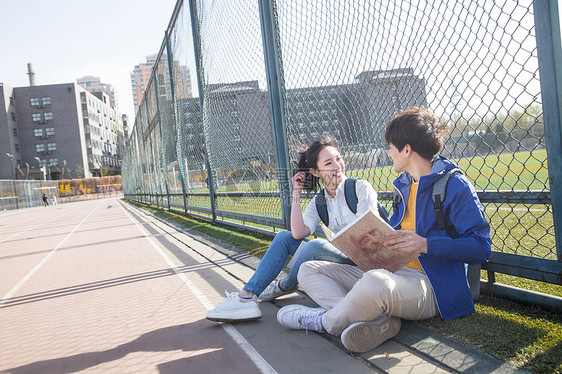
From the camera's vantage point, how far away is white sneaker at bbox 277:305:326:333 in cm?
258

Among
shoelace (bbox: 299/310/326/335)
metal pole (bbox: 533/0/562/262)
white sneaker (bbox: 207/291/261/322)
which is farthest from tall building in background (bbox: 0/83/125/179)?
metal pole (bbox: 533/0/562/262)

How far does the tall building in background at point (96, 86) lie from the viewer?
557 feet

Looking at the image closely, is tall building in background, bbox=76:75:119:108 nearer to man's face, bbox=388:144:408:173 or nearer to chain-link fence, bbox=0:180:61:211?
chain-link fence, bbox=0:180:61:211

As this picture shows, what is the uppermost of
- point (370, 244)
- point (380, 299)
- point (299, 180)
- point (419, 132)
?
point (419, 132)

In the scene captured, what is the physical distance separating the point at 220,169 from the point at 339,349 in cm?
623

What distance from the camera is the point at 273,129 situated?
524 centimetres

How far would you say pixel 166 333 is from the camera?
9.98 feet

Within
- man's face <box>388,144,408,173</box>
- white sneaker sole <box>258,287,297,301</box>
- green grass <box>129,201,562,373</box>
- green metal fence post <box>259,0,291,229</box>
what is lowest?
white sneaker sole <box>258,287,297,301</box>

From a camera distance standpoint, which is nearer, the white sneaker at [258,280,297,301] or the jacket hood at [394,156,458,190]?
the jacket hood at [394,156,458,190]

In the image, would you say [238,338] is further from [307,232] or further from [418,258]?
[418,258]

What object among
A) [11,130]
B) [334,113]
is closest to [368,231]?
[334,113]

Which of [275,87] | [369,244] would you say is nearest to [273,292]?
[369,244]

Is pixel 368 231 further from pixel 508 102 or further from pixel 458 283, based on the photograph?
pixel 508 102

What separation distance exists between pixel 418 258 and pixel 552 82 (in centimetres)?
118
